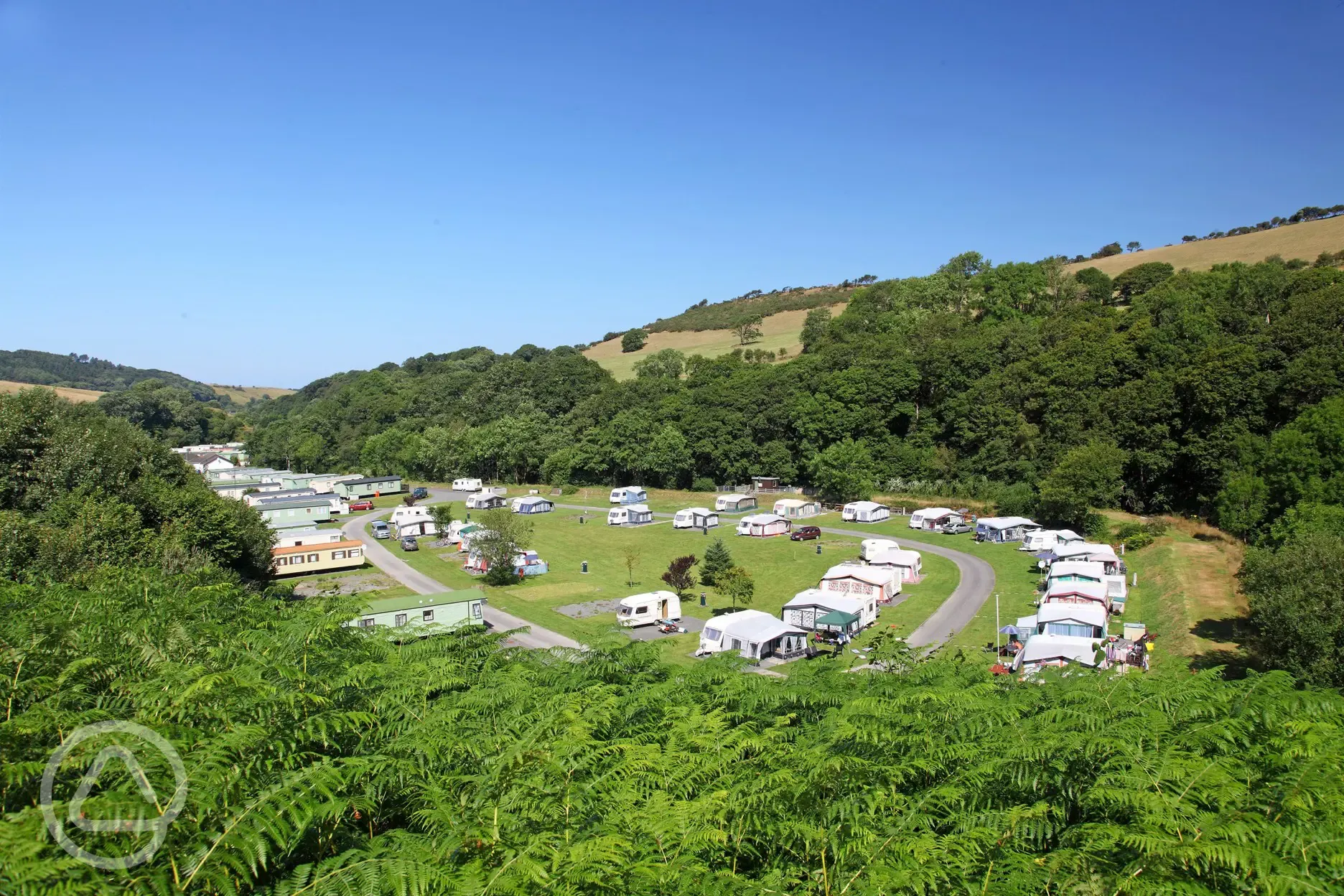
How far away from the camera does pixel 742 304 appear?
13788 cm

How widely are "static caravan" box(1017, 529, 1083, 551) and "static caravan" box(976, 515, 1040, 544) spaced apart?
9.17 feet

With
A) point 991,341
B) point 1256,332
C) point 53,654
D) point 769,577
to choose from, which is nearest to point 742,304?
point 991,341

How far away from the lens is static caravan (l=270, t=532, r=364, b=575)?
35.4 m

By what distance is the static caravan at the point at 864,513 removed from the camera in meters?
45.3

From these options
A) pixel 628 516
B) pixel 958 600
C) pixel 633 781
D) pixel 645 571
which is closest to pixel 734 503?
pixel 628 516

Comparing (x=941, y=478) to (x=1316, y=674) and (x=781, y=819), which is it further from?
(x=781, y=819)

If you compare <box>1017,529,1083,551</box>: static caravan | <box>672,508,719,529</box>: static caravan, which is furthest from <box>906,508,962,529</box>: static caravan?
<box>672,508,719,529</box>: static caravan

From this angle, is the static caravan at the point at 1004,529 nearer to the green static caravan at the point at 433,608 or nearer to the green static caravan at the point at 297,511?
the green static caravan at the point at 433,608

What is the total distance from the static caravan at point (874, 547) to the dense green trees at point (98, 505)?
24.7 m

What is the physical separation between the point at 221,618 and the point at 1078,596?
980 inches

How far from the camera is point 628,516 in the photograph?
48562 millimetres

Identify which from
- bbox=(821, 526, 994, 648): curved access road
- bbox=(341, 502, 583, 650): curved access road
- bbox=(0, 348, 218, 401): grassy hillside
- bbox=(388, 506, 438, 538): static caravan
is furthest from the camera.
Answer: bbox=(0, 348, 218, 401): grassy hillside

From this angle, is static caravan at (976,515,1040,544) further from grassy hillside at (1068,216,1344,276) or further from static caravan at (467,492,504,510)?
grassy hillside at (1068,216,1344,276)

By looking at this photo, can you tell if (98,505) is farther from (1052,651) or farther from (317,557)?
(1052,651)
